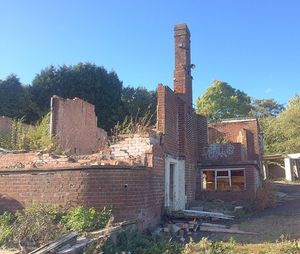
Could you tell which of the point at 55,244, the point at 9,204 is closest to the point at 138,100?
the point at 9,204

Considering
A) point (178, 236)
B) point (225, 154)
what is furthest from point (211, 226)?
point (225, 154)

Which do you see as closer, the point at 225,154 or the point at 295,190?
the point at 225,154

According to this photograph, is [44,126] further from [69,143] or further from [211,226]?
[211,226]

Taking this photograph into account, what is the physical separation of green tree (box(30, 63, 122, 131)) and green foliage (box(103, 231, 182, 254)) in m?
24.8

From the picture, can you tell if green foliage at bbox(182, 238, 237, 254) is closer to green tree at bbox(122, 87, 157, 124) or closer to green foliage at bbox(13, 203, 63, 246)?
green foliage at bbox(13, 203, 63, 246)

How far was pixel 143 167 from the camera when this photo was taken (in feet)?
36.5

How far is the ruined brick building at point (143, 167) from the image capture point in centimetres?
1002

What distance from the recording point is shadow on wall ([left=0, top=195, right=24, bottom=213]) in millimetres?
10383

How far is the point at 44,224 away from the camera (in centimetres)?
813

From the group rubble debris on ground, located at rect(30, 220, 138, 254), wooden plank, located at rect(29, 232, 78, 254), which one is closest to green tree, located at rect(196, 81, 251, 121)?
rubble debris on ground, located at rect(30, 220, 138, 254)

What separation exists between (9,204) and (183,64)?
10238 millimetres

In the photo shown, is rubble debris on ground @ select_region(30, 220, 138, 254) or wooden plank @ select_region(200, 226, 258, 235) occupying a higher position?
rubble debris on ground @ select_region(30, 220, 138, 254)

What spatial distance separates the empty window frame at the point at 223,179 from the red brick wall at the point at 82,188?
30.8 ft

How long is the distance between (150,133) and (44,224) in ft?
17.3
